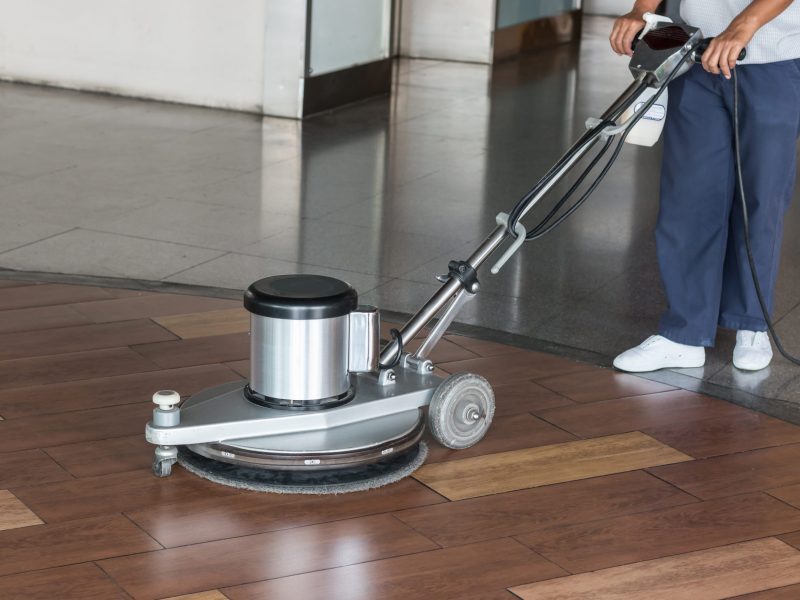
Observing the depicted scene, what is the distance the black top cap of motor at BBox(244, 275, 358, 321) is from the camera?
220 centimetres

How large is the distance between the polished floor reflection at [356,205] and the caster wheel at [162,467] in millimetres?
1145

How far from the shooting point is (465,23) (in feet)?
24.6

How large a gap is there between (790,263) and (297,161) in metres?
1.88

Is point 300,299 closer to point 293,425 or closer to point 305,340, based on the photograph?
point 305,340

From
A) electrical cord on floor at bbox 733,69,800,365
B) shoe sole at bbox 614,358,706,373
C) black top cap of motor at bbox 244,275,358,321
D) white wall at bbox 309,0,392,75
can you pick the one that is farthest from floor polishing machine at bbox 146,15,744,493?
white wall at bbox 309,0,392,75

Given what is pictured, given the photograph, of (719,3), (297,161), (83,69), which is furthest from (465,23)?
(719,3)

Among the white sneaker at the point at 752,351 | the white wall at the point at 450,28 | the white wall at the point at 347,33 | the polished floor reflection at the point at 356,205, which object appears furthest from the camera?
the white wall at the point at 450,28

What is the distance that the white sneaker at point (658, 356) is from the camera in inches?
115

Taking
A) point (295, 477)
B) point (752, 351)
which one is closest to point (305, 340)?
point (295, 477)

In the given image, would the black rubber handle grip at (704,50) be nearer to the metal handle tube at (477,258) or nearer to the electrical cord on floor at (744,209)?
the electrical cord on floor at (744,209)

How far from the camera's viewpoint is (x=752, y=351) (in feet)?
9.85

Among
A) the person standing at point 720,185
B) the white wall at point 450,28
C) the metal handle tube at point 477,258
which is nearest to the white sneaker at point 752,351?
the person standing at point 720,185

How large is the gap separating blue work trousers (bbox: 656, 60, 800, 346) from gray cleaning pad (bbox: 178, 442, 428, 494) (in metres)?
0.94

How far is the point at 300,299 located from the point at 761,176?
115cm
